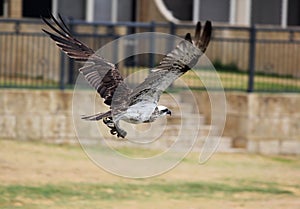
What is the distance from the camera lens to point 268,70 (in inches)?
787

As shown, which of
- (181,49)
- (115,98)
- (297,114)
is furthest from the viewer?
(297,114)

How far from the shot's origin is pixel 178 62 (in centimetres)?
1101

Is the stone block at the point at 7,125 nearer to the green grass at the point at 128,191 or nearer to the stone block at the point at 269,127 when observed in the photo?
the green grass at the point at 128,191

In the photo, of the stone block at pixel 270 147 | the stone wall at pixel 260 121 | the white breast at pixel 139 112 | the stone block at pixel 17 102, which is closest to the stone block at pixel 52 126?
the stone wall at pixel 260 121

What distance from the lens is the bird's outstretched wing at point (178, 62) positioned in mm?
10805

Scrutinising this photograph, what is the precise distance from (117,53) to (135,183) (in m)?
4.84

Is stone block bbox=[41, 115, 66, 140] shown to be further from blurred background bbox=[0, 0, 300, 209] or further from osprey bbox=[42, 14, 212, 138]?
osprey bbox=[42, 14, 212, 138]

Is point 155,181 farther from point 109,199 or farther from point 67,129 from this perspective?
point 67,129

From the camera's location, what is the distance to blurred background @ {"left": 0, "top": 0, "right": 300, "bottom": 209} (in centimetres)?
1496

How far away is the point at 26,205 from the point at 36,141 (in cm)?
489

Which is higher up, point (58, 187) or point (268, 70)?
point (268, 70)

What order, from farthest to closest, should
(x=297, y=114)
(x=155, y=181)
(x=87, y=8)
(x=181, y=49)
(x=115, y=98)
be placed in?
(x=87, y=8) < (x=297, y=114) < (x=155, y=181) < (x=115, y=98) < (x=181, y=49)

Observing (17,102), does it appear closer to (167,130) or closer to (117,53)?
(117,53)

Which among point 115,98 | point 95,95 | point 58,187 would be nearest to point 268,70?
point 95,95
